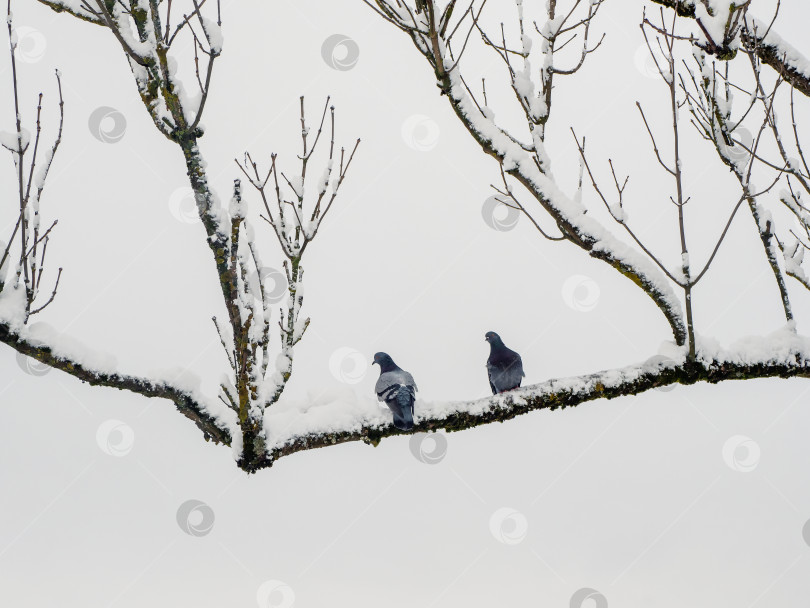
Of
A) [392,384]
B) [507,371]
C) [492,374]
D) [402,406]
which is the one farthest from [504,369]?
[402,406]

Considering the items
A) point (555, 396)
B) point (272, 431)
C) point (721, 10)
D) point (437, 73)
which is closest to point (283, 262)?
point (272, 431)

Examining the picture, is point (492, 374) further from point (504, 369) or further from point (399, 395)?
point (399, 395)

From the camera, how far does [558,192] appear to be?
3.45 meters

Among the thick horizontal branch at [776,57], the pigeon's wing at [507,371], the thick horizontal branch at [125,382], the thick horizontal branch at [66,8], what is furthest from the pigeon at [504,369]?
the thick horizontal branch at [66,8]

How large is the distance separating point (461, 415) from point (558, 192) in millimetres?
1468

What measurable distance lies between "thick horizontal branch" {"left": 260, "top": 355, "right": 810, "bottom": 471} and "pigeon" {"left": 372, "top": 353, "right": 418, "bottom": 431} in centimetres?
5

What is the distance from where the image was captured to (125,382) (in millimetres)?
3580

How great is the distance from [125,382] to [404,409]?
65.9 inches

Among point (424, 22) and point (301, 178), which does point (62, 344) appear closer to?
point (301, 178)

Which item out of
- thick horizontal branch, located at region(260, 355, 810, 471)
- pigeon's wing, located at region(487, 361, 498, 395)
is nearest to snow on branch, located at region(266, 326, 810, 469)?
thick horizontal branch, located at region(260, 355, 810, 471)

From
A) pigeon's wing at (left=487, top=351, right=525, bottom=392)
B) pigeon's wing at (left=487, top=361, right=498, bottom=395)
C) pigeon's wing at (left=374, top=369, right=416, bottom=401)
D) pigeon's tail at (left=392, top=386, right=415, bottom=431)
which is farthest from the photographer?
pigeon's wing at (left=487, top=361, right=498, bottom=395)

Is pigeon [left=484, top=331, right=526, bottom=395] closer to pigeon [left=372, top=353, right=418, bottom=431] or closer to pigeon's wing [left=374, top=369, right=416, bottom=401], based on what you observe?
pigeon [left=372, top=353, right=418, bottom=431]

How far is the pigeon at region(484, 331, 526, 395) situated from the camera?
614 cm

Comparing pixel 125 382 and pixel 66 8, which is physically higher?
pixel 66 8
